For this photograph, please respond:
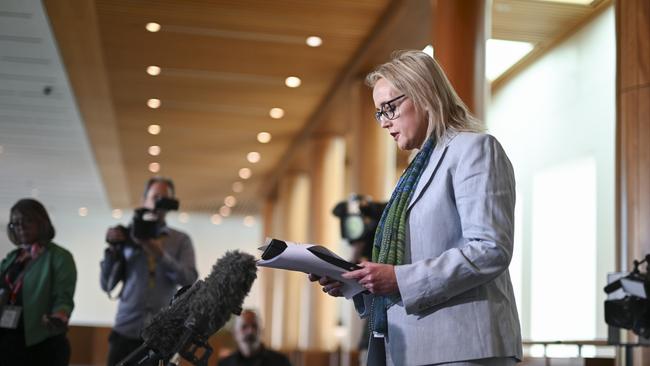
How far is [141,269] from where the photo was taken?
528cm

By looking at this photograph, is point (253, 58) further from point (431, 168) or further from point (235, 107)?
point (431, 168)

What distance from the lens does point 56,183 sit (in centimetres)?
1777

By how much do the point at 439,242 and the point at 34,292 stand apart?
2800 mm

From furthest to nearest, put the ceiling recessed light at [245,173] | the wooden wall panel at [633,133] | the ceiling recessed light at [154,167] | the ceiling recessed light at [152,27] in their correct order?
the ceiling recessed light at [245,173] → the ceiling recessed light at [154,167] → the ceiling recessed light at [152,27] → the wooden wall panel at [633,133]

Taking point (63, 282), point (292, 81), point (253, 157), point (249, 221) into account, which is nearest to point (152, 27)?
point (292, 81)

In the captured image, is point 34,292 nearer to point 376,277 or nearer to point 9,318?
point 9,318

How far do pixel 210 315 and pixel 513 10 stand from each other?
790 cm

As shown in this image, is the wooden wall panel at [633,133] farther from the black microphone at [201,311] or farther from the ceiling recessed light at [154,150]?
the ceiling recessed light at [154,150]

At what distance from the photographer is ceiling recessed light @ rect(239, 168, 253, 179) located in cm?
1987

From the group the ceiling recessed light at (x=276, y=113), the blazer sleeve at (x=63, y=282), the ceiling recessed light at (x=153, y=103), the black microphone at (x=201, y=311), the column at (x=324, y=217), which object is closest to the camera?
the black microphone at (x=201, y=311)

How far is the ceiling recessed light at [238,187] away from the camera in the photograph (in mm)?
21519

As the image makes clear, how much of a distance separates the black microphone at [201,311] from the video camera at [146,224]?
287 cm

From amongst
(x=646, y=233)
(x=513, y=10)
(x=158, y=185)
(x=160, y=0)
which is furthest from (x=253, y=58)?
(x=646, y=233)

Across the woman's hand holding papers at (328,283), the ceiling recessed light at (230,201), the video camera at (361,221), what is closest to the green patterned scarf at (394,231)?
the woman's hand holding papers at (328,283)
